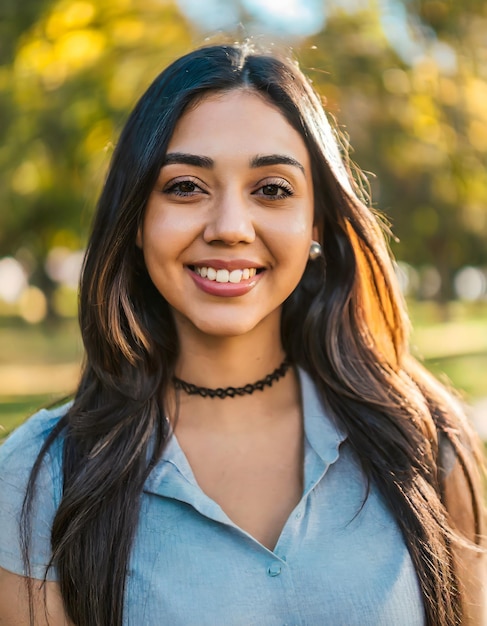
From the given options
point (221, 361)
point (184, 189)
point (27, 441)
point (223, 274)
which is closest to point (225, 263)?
point (223, 274)

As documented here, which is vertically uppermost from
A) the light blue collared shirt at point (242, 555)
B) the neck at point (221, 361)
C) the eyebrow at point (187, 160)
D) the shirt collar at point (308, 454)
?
the eyebrow at point (187, 160)

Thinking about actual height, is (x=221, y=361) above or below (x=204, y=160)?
below

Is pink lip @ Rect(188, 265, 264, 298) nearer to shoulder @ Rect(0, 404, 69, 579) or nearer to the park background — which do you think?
shoulder @ Rect(0, 404, 69, 579)

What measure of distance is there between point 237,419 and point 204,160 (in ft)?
2.68

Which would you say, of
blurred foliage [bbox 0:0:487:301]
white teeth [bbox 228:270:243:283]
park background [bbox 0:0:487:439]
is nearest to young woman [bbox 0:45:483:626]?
white teeth [bbox 228:270:243:283]

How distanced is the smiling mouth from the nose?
0.08 meters

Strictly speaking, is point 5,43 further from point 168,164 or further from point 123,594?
point 123,594

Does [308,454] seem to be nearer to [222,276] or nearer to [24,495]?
[222,276]

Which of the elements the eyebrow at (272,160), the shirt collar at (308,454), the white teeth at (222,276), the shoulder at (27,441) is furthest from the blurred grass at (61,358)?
the eyebrow at (272,160)

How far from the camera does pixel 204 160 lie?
2.37m

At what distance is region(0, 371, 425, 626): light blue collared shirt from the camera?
2.17 meters

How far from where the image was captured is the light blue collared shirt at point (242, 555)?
85.4 inches

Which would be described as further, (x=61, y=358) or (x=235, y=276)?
(x=61, y=358)

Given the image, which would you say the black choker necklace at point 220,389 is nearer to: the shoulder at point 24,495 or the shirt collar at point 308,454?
the shirt collar at point 308,454
